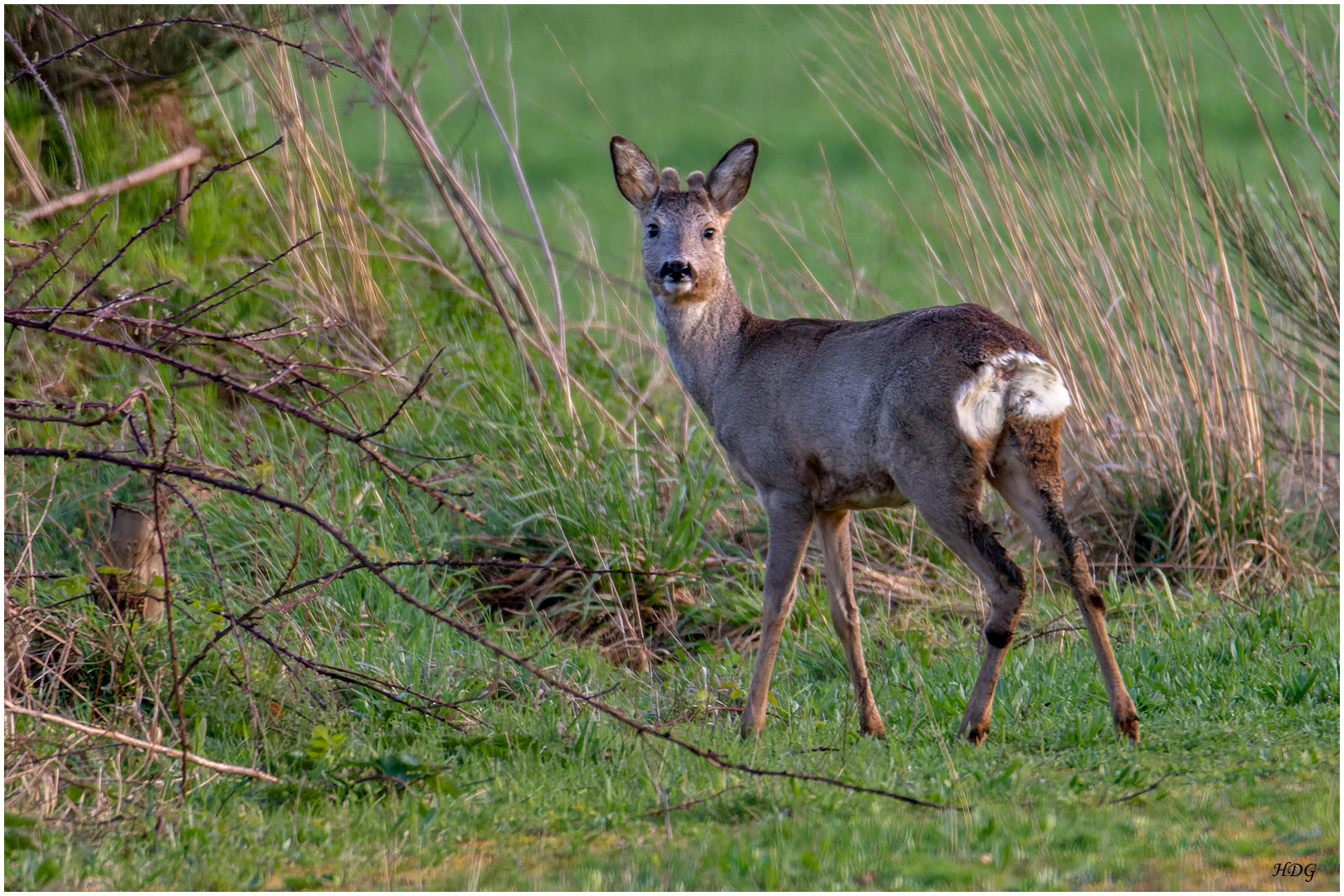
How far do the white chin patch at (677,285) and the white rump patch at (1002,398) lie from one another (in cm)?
127

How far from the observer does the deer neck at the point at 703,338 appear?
501 centimetres

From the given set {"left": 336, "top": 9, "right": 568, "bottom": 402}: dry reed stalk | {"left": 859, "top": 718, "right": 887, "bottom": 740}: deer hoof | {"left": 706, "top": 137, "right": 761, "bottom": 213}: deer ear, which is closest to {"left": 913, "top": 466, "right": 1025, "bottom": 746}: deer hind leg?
{"left": 859, "top": 718, "right": 887, "bottom": 740}: deer hoof

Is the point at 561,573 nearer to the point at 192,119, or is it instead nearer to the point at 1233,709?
the point at 1233,709

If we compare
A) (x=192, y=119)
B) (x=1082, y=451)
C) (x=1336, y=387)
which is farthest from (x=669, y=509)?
(x=192, y=119)

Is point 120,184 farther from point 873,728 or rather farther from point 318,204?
point 873,728

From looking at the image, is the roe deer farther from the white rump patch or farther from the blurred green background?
the blurred green background

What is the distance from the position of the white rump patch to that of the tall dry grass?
1952mm

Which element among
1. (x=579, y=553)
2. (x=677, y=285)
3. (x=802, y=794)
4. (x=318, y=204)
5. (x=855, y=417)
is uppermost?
(x=318, y=204)

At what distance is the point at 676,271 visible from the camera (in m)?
4.94

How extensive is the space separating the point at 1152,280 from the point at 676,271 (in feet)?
8.33

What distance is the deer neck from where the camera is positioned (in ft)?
16.5

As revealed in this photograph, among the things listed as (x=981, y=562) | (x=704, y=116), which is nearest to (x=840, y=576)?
(x=981, y=562)

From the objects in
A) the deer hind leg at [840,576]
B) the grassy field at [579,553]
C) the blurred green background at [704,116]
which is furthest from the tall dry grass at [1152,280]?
the blurred green background at [704,116]

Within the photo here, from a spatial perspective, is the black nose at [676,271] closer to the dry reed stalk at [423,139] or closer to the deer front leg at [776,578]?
the deer front leg at [776,578]
